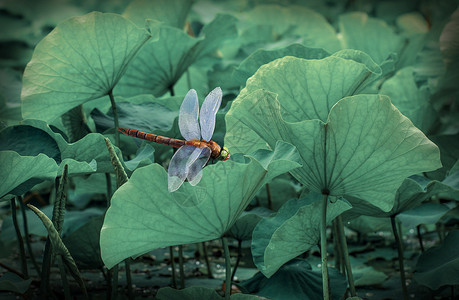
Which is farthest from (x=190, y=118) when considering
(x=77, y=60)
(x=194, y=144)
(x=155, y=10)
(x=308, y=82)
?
(x=155, y=10)

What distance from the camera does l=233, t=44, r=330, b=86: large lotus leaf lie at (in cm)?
88

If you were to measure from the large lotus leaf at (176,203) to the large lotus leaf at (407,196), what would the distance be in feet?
0.81

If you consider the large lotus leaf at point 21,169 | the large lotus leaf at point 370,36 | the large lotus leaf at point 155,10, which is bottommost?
the large lotus leaf at point 21,169

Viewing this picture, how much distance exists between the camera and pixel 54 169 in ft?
2.23

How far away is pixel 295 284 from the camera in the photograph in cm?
76

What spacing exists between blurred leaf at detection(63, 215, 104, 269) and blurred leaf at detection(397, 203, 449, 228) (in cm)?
56

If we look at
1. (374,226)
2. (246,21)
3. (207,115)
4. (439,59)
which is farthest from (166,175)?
(246,21)

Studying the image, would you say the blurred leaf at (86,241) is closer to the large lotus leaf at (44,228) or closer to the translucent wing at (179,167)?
the large lotus leaf at (44,228)

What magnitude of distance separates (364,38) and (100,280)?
996mm

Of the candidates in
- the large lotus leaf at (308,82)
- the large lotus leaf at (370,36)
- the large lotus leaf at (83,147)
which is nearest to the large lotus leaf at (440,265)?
the large lotus leaf at (308,82)

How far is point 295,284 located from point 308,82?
0.31 metres

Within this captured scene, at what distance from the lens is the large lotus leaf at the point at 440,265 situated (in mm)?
771

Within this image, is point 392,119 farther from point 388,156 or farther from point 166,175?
point 166,175

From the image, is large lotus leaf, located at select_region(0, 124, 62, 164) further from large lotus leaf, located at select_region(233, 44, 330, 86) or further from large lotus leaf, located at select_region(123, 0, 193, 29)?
large lotus leaf, located at select_region(123, 0, 193, 29)
